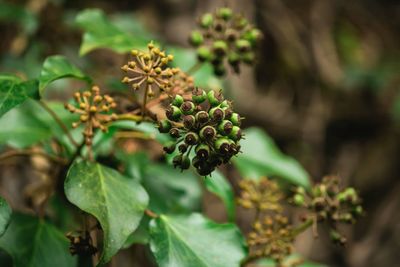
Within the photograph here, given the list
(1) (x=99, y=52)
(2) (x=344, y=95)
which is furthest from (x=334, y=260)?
(1) (x=99, y=52)

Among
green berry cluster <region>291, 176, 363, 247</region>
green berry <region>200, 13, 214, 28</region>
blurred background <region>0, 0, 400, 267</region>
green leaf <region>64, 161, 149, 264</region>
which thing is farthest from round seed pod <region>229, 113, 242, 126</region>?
blurred background <region>0, 0, 400, 267</region>

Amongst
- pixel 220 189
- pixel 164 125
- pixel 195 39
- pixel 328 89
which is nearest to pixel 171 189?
pixel 220 189

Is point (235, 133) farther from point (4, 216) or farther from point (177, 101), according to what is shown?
point (4, 216)

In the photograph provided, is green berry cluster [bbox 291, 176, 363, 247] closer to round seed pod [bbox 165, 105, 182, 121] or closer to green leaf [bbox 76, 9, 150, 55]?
round seed pod [bbox 165, 105, 182, 121]

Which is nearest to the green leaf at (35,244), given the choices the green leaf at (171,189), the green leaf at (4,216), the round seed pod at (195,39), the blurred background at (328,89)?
the green leaf at (4,216)

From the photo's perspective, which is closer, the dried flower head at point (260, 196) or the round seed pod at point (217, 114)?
the round seed pod at point (217, 114)

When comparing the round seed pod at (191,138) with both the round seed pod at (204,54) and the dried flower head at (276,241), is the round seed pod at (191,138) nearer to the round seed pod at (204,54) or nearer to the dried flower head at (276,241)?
the dried flower head at (276,241)
